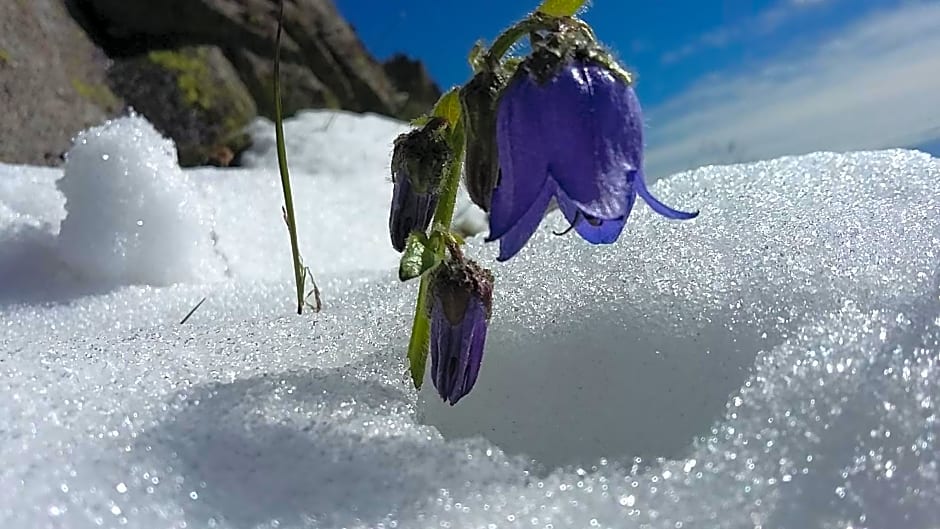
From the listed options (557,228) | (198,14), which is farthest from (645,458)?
(198,14)

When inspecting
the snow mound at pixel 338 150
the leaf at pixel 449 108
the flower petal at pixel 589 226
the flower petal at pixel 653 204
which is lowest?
the flower petal at pixel 589 226

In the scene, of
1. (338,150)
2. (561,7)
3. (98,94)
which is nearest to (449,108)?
(561,7)

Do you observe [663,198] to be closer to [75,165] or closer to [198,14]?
[75,165]

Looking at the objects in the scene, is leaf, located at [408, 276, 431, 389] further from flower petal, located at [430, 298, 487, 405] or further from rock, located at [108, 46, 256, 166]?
rock, located at [108, 46, 256, 166]

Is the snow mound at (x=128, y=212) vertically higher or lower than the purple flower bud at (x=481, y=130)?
lower

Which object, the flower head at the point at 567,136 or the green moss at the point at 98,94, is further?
the green moss at the point at 98,94

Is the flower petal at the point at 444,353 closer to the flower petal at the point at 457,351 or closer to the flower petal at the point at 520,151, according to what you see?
the flower petal at the point at 457,351

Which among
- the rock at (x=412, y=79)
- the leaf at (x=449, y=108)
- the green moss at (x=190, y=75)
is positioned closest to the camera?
the leaf at (x=449, y=108)

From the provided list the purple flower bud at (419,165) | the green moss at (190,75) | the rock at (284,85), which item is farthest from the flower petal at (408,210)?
the rock at (284,85)
